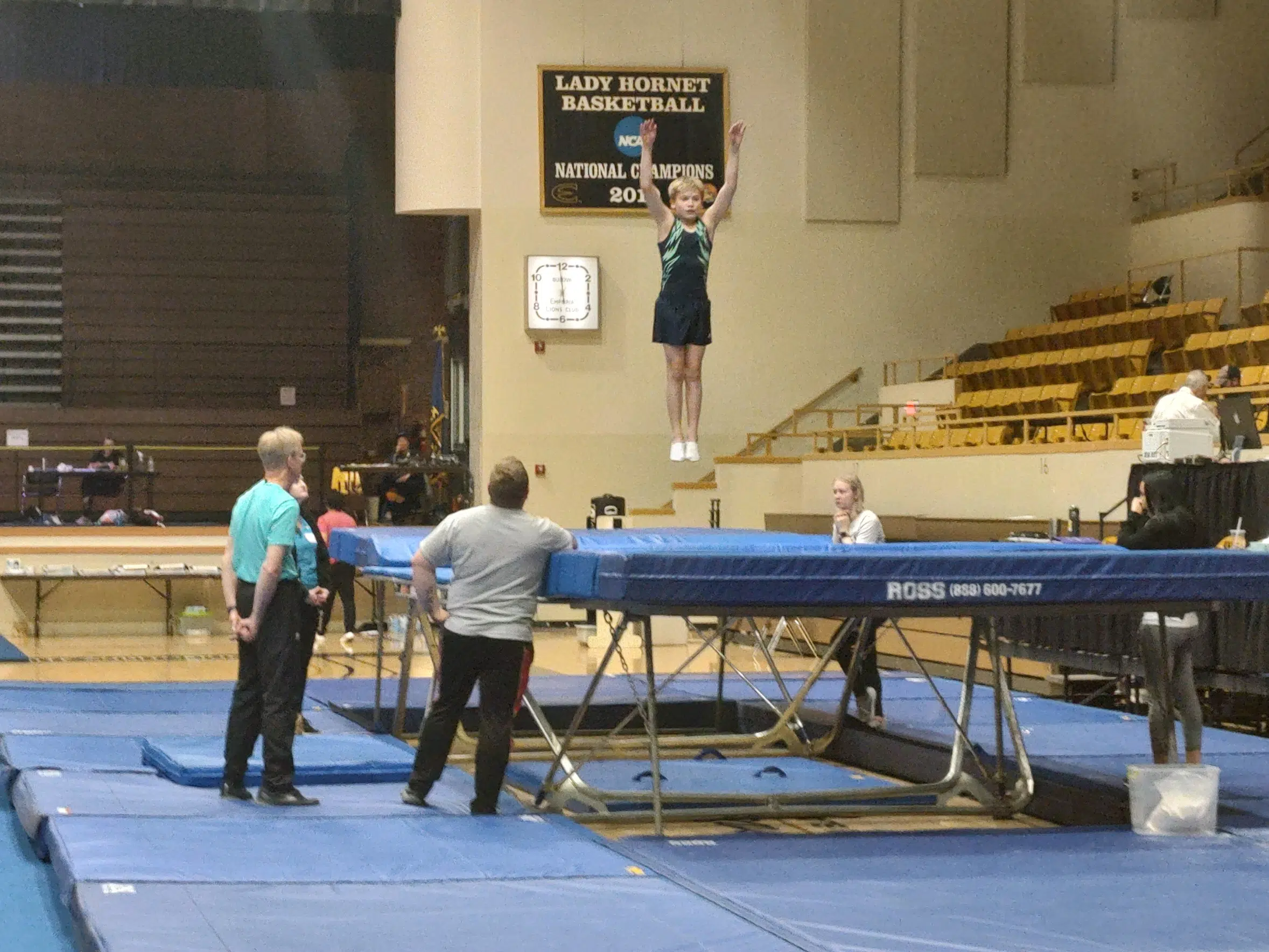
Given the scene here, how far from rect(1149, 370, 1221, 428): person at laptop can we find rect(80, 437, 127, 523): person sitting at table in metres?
12.3

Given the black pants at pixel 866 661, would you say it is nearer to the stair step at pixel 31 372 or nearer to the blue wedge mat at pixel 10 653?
the blue wedge mat at pixel 10 653

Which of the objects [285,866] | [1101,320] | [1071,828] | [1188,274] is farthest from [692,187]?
[1188,274]

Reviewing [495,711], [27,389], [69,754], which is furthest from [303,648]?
[27,389]

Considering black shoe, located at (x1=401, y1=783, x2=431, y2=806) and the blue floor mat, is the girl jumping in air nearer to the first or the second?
black shoe, located at (x1=401, y1=783, x2=431, y2=806)

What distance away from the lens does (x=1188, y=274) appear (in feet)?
61.0

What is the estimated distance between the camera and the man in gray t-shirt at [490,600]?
6.71 m

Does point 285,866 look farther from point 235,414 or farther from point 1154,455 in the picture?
point 235,414

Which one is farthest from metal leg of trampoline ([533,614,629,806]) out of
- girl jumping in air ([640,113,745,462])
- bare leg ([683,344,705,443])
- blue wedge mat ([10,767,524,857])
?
bare leg ([683,344,705,443])

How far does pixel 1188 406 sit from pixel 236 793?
6.84 m

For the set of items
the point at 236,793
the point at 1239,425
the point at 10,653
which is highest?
the point at 1239,425

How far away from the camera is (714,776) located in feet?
27.8

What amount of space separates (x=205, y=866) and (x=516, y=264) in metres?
14.1

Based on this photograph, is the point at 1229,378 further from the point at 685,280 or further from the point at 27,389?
the point at 27,389

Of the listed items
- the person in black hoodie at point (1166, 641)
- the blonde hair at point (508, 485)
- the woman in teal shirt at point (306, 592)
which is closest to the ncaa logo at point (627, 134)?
the person in black hoodie at point (1166, 641)
